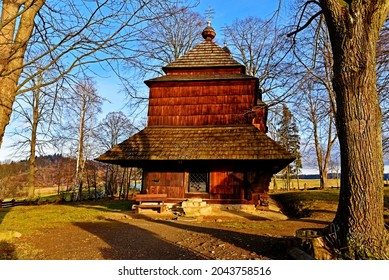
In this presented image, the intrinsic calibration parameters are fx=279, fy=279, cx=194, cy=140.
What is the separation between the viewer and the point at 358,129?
4.73 meters

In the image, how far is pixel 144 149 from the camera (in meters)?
14.3

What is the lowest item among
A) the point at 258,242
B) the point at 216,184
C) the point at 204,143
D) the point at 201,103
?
the point at 258,242

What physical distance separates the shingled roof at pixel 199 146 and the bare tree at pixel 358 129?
7.62m

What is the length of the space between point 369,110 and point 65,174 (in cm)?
3481

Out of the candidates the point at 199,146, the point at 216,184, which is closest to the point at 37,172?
the point at 199,146

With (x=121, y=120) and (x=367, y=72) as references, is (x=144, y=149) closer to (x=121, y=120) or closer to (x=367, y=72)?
(x=367, y=72)

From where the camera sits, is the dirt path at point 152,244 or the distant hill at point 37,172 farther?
the distant hill at point 37,172

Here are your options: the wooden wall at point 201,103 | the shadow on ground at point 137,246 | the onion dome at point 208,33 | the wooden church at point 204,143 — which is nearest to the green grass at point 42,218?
the shadow on ground at point 137,246

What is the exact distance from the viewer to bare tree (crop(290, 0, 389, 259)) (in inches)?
177

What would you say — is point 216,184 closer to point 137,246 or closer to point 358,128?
point 137,246

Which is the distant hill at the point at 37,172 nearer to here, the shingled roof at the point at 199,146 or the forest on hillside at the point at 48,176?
the forest on hillside at the point at 48,176

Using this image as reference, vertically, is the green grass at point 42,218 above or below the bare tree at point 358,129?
below

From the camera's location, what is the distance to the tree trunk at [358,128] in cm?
450

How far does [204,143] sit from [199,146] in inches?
13.7
